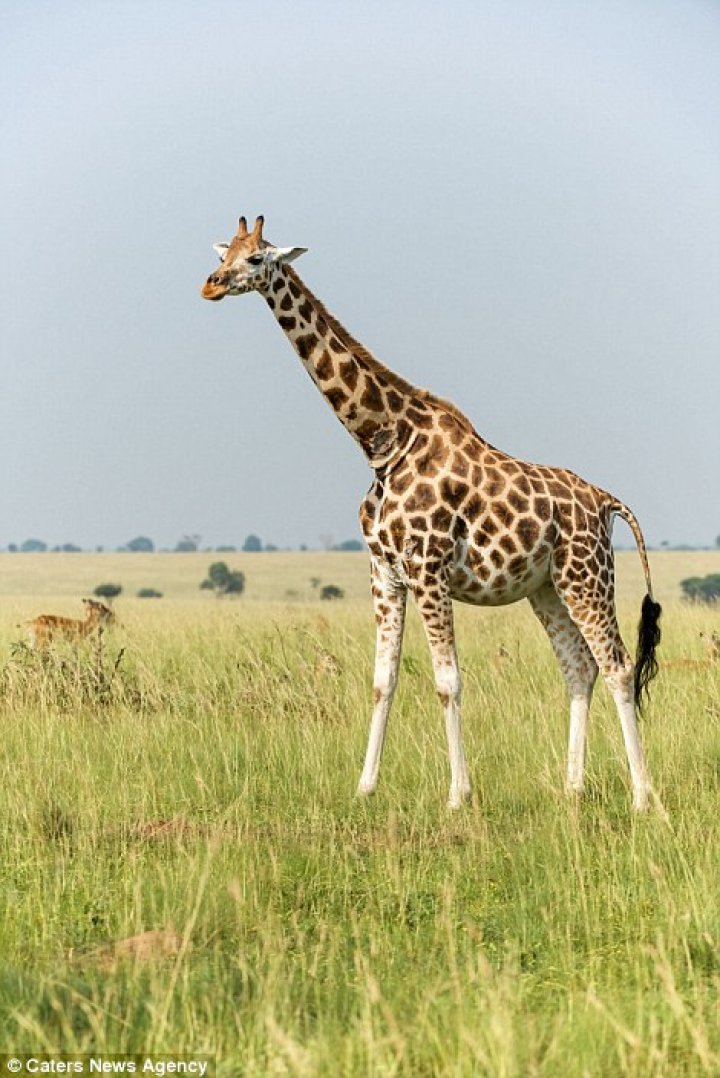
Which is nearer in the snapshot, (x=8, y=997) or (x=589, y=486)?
(x=8, y=997)

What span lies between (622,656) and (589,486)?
1111mm

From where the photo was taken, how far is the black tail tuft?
8.60 meters

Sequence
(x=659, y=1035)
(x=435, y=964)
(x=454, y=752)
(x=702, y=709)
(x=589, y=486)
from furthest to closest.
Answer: (x=702, y=709) < (x=589, y=486) < (x=454, y=752) < (x=435, y=964) < (x=659, y=1035)

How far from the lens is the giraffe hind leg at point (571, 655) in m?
8.58

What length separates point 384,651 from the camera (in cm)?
834

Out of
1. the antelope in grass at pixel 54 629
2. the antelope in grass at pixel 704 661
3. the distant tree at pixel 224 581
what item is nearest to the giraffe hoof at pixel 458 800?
the antelope in grass at pixel 704 661

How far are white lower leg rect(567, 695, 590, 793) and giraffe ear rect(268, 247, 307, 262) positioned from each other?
10.9ft

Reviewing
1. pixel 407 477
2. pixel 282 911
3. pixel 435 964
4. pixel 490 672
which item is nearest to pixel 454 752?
pixel 407 477

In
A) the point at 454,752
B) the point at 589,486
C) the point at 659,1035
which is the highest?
the point at 589,486

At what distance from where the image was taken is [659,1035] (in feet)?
15.1

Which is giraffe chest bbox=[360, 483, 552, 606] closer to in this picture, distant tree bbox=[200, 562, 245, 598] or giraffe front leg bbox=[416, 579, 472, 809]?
giraffe front leg bbox=[416, 579, 472, 809]

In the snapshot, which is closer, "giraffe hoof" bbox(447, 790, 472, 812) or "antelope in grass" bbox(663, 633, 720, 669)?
"giraffe hoof" bbox(447, 790, 472, 812)

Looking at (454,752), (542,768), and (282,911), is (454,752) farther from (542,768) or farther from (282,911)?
(282,911)

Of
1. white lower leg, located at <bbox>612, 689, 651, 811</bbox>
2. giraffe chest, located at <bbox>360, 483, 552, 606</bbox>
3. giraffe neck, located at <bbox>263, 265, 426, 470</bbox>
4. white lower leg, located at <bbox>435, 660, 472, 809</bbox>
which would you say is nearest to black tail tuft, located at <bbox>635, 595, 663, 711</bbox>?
white lower leg, located at <bbox>612, 689, 651, 811</bbox>
